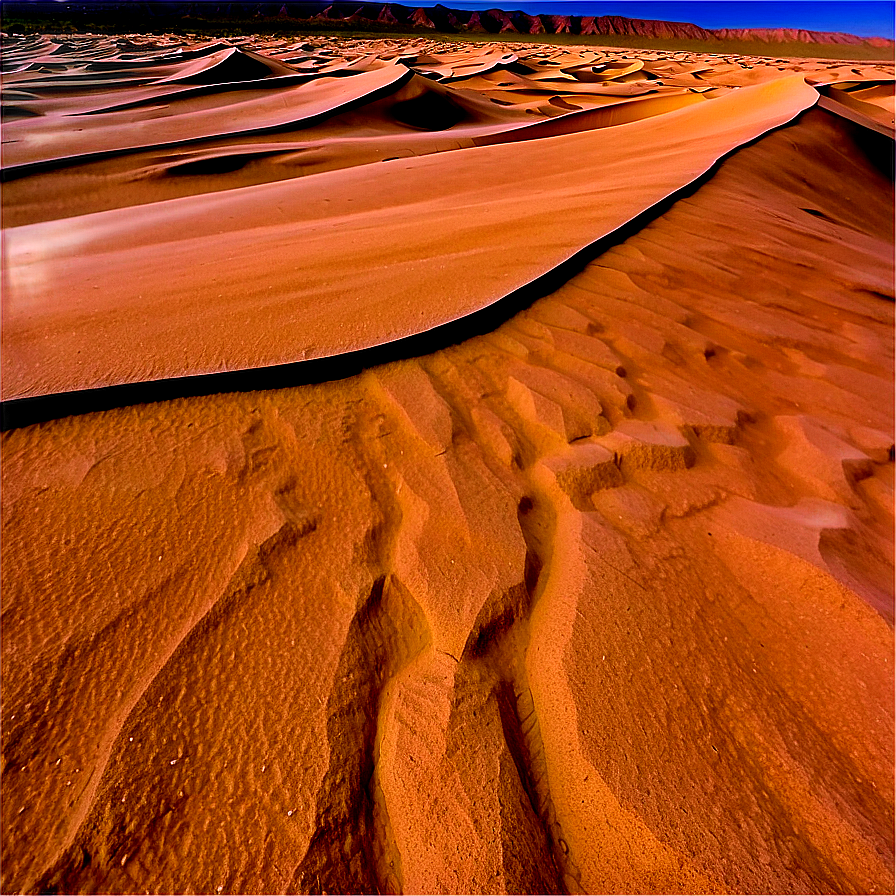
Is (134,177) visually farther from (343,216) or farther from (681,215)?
(681,215)

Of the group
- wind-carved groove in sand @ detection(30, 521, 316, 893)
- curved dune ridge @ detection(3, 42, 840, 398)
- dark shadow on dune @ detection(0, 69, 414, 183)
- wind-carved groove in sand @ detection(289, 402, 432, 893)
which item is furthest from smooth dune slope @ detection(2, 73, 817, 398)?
dark shadow on dune @ detection(0, 69, 414, 183)

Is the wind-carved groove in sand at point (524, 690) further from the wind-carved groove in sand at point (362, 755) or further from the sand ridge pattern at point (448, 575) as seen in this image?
the wind-carved groove in sand at point (362, 755)

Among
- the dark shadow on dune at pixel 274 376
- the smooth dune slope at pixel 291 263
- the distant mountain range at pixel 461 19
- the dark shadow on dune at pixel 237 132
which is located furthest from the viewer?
the distant mountain range at pixel 461 19

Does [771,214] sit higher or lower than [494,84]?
higher

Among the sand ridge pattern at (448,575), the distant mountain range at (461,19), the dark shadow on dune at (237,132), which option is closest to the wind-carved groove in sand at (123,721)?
the sand ridge pattern at (448,575)

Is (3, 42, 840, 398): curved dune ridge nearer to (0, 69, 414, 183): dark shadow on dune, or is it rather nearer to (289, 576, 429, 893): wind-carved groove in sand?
(289, 576, 429, 893): wind-carved groove in sand

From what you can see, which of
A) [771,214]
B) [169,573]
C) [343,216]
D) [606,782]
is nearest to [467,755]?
[606,782]

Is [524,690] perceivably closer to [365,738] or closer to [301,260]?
[365,738]
